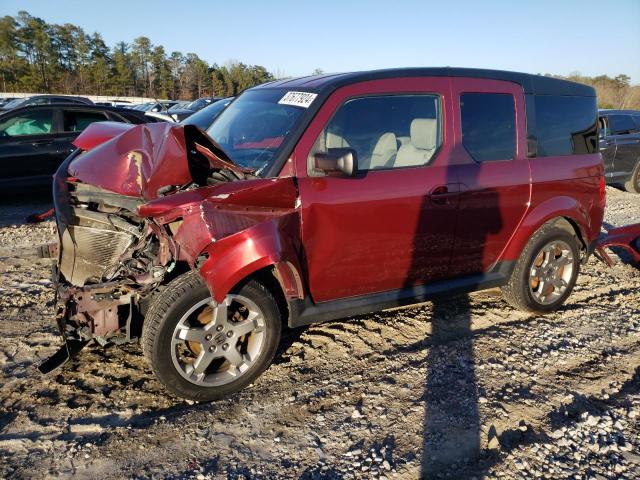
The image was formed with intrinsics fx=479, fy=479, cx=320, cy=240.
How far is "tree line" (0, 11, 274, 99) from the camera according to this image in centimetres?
5653

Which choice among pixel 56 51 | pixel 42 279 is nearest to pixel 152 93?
pixel 56 51

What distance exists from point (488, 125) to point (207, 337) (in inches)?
105

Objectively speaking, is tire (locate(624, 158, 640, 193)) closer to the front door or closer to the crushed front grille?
the front door

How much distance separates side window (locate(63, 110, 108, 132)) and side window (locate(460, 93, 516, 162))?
6837 mm

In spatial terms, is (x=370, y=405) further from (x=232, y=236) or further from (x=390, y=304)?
(x=232, y=236)

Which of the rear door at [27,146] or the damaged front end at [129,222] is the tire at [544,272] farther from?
the rear door at [27,146]

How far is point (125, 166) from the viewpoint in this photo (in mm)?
3111

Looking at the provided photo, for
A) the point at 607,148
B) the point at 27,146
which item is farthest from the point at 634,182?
the point at 27,146

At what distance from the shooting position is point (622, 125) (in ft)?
34.7

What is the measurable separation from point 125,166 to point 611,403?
3507 mm

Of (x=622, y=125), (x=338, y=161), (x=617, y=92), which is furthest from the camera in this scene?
(x=617, y=92)

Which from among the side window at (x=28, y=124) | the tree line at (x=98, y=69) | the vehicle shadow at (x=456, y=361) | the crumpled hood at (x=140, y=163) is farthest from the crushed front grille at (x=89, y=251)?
the tree line at (x=98, y=69)

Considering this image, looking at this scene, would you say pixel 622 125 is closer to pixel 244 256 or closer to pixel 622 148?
pixel 622 148

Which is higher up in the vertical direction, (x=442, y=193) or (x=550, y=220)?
(x=442, y=193)
